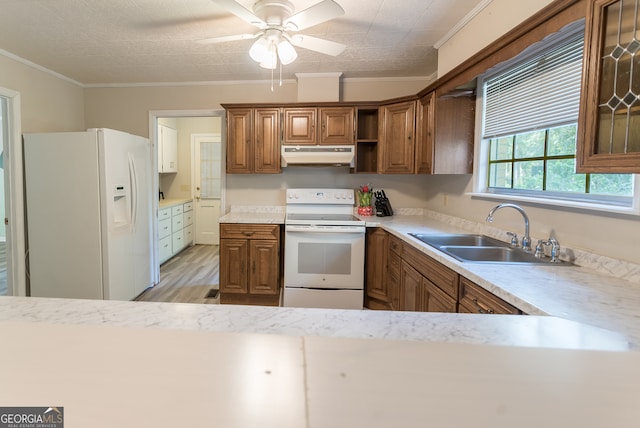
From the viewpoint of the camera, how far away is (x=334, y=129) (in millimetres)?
3285

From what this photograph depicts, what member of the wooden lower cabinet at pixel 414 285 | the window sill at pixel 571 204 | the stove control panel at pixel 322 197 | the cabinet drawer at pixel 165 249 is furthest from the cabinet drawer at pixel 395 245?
the cabinet drawer at pixel 165 249

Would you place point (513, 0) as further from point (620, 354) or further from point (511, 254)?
point (620, 354)

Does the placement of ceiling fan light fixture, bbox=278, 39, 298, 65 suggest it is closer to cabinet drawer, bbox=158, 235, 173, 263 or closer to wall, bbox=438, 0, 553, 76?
wall, bbox=438, 0, 553, 76

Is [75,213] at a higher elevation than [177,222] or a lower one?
higher

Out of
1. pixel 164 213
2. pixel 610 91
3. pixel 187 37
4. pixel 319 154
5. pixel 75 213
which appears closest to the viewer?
pixel 610 91

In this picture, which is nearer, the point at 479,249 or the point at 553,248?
the point at 553,248

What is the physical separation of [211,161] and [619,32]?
5578mm

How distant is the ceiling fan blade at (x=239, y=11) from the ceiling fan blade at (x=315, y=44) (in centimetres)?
22

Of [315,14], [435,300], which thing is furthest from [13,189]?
[435,300]

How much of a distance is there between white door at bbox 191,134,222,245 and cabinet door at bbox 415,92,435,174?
392 cm

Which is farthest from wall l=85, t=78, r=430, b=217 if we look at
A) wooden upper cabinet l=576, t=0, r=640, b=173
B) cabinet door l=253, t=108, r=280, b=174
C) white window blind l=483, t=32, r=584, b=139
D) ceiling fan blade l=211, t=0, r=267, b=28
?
wooden upper cabinet l=576, t=0, r=640, b=173

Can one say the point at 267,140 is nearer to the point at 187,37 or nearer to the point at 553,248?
the point at 187,37

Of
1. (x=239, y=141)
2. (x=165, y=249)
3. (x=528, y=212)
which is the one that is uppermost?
(x=239, y=141)

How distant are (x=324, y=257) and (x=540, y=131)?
1.98 meters
